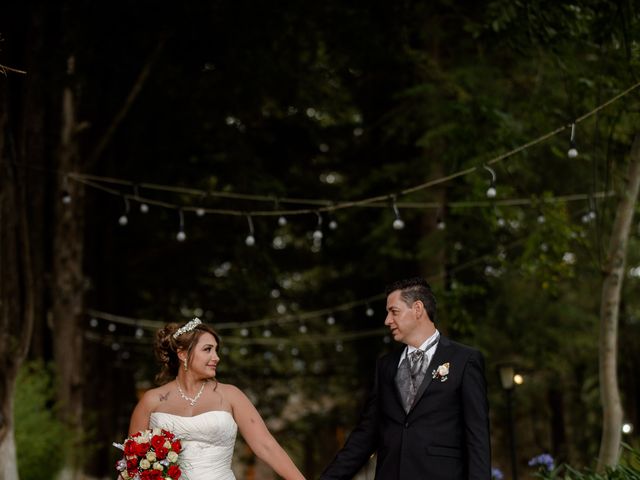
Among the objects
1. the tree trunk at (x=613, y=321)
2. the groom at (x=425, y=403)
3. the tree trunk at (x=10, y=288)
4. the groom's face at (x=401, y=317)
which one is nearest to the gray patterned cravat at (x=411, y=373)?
the groom at (x=425, y=403)

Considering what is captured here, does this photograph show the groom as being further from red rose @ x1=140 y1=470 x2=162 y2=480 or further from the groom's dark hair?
red rose @ x1=140 y1=470 x2=162 y2=480

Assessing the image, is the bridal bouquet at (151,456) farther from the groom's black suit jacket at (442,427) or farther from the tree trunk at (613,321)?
the tree trunk at (613,321)

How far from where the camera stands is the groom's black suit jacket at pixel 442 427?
18.6 feet

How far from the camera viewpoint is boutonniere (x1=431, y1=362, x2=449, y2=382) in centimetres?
585

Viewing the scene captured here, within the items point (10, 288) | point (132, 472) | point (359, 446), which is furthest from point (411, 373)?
point (10, 288)

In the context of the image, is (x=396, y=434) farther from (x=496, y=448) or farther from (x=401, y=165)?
(x=496, y=448)

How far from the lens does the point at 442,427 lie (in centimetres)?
577

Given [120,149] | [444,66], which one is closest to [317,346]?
A: [120,149]

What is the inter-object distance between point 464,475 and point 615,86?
291 inches

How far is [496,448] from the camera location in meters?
32.4

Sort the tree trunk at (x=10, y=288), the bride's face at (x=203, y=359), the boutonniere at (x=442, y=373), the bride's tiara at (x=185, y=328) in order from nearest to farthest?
the boutonniere at (x=442, y=373), the bride's face at (x=203, y=359), the bride's tiara at (x=185, y=328), the tree trunk at (x=10, y=288)

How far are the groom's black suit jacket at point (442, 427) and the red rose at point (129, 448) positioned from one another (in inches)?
59.2

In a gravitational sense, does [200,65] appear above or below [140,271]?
above

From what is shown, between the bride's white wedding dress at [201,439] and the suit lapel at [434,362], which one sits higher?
the suit lapel at [434,362]
